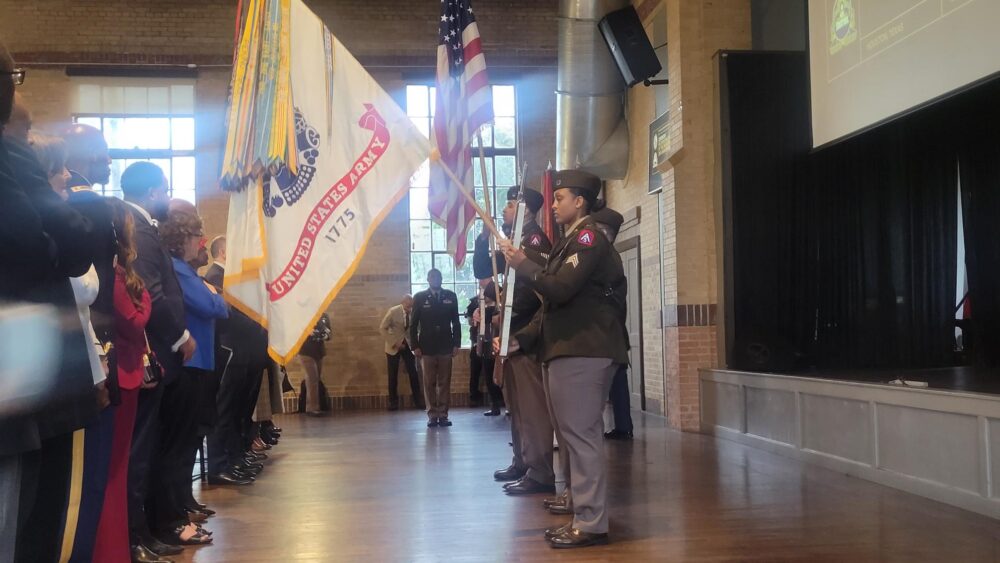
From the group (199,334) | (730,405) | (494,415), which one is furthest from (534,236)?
(494,415)

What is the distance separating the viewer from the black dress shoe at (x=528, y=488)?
4.71 m

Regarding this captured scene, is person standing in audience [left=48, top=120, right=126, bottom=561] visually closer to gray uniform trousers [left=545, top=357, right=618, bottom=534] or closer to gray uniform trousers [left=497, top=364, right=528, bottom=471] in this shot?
gray uniform trousers [left=545, top=357, right=618, bottom=534]

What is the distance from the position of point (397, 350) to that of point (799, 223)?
5939mm

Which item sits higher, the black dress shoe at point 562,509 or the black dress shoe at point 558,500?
the black dress shoe at point 558,500

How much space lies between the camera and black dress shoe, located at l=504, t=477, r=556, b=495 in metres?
4.71

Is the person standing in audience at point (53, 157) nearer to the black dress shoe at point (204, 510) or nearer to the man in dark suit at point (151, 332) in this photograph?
the man in dark suit at point (151, 332)

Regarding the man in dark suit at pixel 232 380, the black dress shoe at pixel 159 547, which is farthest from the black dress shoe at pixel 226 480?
the black dress shoe at pixel 159 547

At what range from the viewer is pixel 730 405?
694cm

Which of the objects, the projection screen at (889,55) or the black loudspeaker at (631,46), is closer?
the projection screen at (889,55)

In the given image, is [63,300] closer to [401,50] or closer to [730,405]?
[730,405]

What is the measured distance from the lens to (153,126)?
39.8 feet

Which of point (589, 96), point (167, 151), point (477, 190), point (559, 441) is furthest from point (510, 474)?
point (167, 151)

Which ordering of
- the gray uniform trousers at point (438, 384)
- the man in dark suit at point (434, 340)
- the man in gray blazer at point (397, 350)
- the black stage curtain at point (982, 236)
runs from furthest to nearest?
1. the man in gray blazer at point (397, 350)
2. the man in dark suit at point (434, 340)
3. the gray uniform trousers at point (438, 384)
4. the black stage curtain at point (982, 236)

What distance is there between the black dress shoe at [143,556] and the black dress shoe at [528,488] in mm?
1983
